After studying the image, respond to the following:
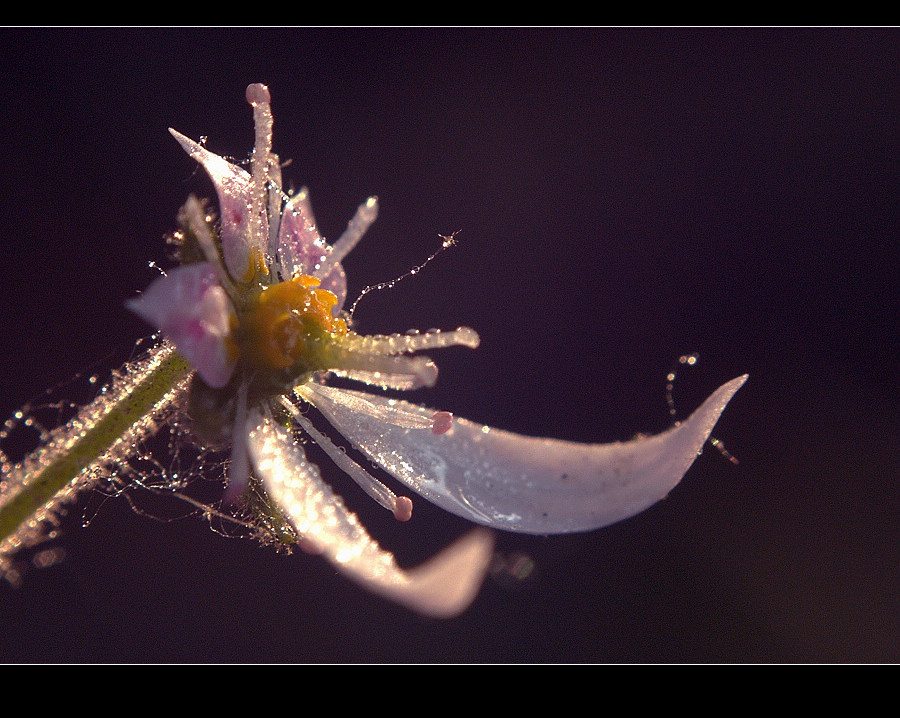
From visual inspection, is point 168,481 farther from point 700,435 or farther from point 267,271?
point 700,435

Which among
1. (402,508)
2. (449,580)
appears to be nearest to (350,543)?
(449,580)

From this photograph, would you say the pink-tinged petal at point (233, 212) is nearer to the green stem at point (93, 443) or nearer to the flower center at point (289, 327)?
the flower center at point (289, 327)

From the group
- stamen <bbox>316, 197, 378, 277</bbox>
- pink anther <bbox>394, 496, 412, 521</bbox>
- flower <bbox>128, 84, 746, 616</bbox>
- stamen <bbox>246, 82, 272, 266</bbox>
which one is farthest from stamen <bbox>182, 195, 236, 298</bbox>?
pink anther <bbox>394, 496, 412, 521</bbox>

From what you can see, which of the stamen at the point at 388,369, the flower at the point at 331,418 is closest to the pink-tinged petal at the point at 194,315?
the flower at the point at 331,418

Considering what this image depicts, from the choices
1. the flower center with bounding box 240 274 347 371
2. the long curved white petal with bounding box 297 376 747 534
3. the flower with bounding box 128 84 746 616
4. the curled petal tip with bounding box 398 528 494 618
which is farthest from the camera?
the flower center with bounding box 240 274 347 371

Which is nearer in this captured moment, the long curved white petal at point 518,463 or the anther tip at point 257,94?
the long curved white petal at point 518,463

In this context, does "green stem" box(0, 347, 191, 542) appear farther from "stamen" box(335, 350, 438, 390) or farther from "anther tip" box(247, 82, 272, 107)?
"anther tip" box(247, 82, 272, 107)

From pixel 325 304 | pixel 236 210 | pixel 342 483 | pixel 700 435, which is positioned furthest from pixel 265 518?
pixel 342 483
